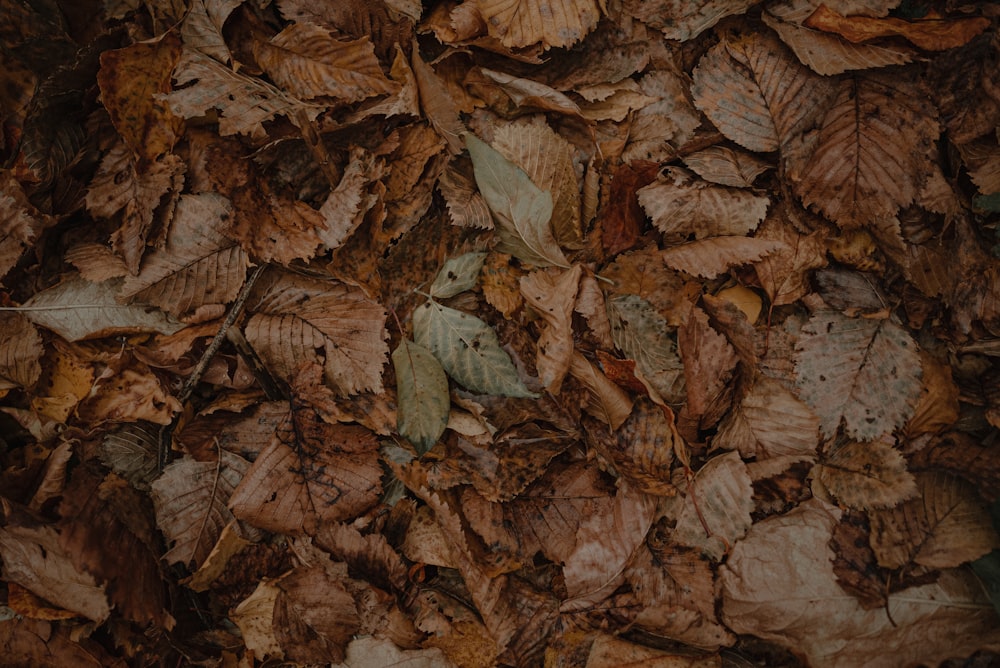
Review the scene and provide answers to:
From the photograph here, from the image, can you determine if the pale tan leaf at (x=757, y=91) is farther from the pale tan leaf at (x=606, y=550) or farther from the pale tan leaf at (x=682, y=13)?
the pale tan leaf at (x=606, y=550)

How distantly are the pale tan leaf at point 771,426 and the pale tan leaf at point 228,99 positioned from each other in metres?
1.57

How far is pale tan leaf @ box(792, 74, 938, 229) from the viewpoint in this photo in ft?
5.75

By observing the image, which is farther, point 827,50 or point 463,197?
point 463,197

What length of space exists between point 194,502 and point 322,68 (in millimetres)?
1409

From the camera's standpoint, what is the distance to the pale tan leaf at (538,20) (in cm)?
180

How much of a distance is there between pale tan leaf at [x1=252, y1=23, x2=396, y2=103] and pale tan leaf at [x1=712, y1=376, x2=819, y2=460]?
1.45 metres

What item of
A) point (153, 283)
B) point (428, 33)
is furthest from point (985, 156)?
point (153, 283)

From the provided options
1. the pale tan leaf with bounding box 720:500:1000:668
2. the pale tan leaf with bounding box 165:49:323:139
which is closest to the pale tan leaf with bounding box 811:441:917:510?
the pale tan leaf with bounding box 720:500:1000:668

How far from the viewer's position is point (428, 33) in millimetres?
1864

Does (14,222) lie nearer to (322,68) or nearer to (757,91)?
(322,68)

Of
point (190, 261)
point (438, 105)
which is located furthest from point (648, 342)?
point (190, 261)

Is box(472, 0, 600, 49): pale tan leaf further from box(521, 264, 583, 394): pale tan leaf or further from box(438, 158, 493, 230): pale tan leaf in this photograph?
box(521, 264, 583, 394): pale tan leaf

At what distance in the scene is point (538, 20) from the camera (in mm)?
1813

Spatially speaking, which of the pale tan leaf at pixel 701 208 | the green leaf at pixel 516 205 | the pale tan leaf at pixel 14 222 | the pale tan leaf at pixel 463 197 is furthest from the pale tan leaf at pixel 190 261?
the pale tan leaf at pixel 701 208
